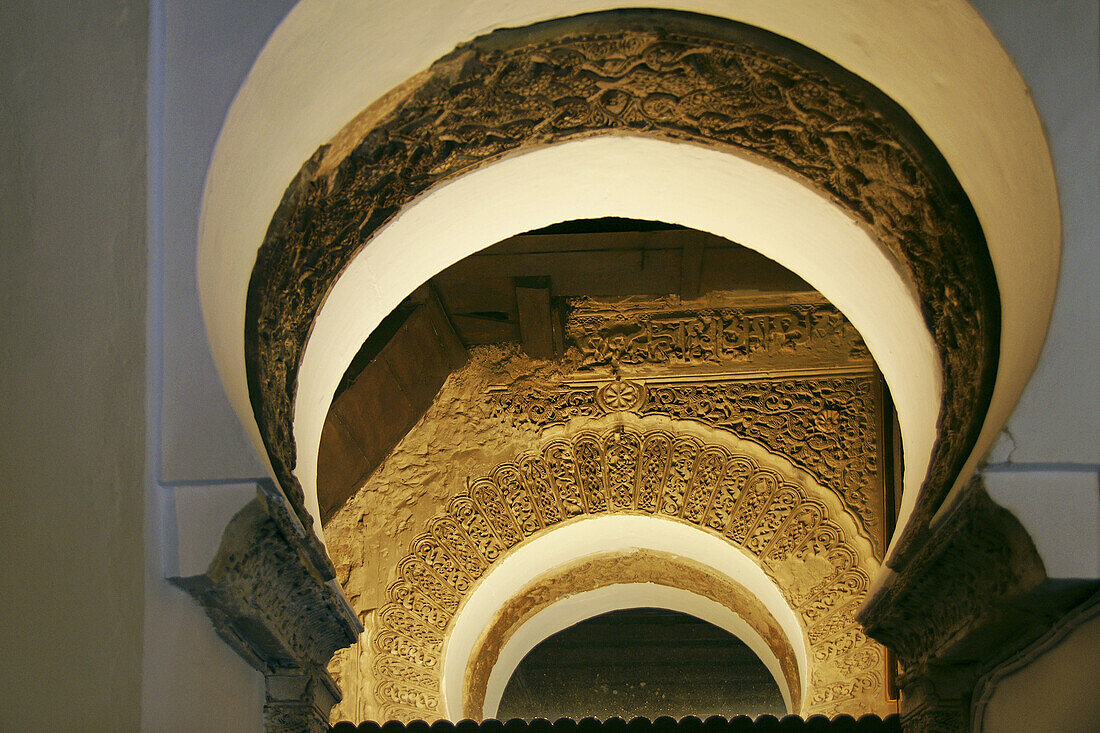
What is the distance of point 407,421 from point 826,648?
2266 millimetres

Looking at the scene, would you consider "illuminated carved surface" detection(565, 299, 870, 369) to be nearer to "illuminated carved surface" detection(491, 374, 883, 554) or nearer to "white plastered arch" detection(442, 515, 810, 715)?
"illuminated carved surface" detection(491, 374, 883, 554)

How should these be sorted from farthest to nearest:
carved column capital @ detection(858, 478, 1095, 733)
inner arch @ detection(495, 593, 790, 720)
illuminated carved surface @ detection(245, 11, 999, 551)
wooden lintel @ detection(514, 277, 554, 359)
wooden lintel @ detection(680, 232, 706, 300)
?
inner arch @ detection(495, 593, 790, 720)
wooden lintel @ detection(514, 277, 554, 359)
wooden lintel @ detection(680, 232, 706, 300)
illuminated carved surface @ detection(245, 11, 999, 551)
carved column capital @ detection(858, 478, 1095, 733)

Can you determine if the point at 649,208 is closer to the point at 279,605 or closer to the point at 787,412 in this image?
the point at 279,605

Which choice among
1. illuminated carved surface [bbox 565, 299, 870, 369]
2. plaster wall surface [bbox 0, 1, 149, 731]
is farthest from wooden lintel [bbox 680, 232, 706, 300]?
plaster wall surface [bbox 0, 1, 149, 731]

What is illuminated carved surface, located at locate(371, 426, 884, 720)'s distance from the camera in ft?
16.4

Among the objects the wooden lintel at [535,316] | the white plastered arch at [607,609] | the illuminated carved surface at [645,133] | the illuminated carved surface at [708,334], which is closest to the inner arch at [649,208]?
the illuminated carved surface at [645,133]

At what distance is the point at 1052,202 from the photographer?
182cm

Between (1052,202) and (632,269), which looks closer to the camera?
(1052,202)

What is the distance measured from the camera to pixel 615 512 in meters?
5.21

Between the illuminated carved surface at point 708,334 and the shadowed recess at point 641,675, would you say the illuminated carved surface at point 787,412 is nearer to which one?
the illuminated carved surface at point 708,334

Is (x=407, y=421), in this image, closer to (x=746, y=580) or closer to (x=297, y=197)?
(x=746, y=580)

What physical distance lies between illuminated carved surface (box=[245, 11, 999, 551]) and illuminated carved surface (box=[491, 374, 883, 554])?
108 inches

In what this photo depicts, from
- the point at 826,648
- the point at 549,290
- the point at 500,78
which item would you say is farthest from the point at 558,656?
the point at 500,78

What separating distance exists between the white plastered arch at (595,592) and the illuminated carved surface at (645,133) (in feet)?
9.91
